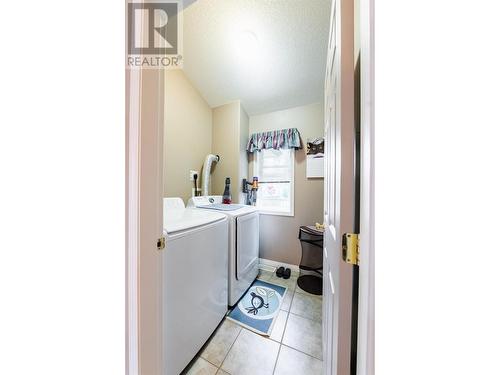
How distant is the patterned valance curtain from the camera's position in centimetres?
247

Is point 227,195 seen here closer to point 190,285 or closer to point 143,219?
point 190,285

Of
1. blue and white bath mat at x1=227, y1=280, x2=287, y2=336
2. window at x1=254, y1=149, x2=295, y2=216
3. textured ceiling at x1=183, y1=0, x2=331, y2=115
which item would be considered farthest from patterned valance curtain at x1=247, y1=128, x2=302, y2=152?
blue and white bath mat at x1=227, y1=280, x2=287, y2=336

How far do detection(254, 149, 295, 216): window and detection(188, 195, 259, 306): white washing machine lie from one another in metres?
0.62

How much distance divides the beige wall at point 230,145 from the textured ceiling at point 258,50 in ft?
0.71

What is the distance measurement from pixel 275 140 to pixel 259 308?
2186mm

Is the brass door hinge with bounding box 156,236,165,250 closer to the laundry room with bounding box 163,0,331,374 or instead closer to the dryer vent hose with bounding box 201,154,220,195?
the laundry room with bounding box 163,0,331,374

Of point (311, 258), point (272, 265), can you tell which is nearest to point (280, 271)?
point (272, 265)

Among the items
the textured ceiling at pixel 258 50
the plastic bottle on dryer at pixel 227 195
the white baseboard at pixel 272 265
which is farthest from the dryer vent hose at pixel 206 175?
the white baseboard at pixel 272 265

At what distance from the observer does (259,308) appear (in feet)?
5.60

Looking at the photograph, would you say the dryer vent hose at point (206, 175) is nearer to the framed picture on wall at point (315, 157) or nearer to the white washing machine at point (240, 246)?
the white washing machine at point (240, 246)
